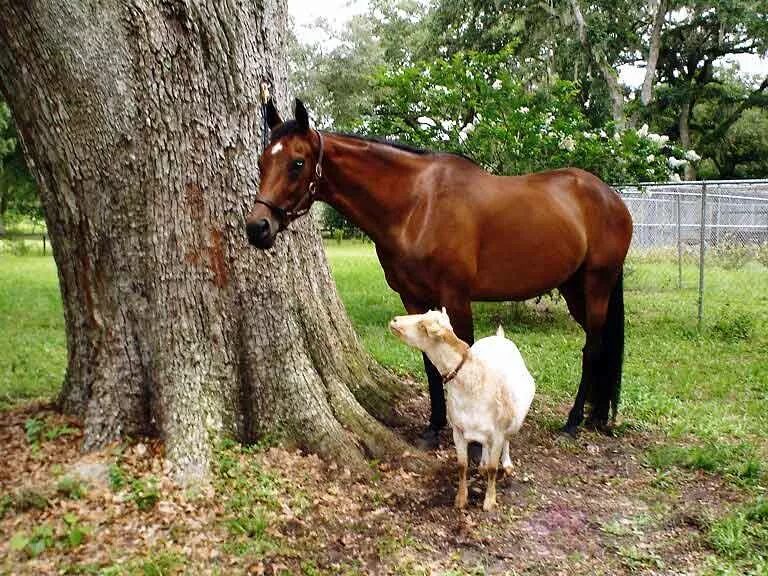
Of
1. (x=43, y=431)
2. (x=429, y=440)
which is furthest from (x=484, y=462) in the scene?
(x=43, y=431)

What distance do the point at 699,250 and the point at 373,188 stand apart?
13015 mm

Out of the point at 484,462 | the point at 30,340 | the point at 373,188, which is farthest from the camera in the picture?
the point at 30,340

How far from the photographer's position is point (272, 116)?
3500 millimetres

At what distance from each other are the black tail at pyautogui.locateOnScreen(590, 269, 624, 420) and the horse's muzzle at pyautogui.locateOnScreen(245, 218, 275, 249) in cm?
283

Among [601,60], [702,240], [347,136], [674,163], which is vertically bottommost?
[702,240]

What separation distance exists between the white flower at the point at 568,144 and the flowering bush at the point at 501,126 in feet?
0.04

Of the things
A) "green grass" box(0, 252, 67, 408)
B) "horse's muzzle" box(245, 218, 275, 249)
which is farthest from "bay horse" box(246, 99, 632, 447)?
"green grass" box(0, 252, 67, 408)

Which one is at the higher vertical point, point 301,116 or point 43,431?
point 301,116

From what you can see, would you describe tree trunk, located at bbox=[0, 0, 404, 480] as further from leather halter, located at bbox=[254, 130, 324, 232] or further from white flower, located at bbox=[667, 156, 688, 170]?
white flower, located at bbox=[667, 156, 688, 170]

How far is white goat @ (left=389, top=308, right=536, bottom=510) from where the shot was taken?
3324mm

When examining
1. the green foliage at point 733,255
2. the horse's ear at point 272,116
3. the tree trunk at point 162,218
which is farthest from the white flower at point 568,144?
the green foliage at point 733,255

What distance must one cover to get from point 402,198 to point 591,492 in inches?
81.7

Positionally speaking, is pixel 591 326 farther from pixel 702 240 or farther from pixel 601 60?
pixel 601 60

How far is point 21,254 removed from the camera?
2577 cm
